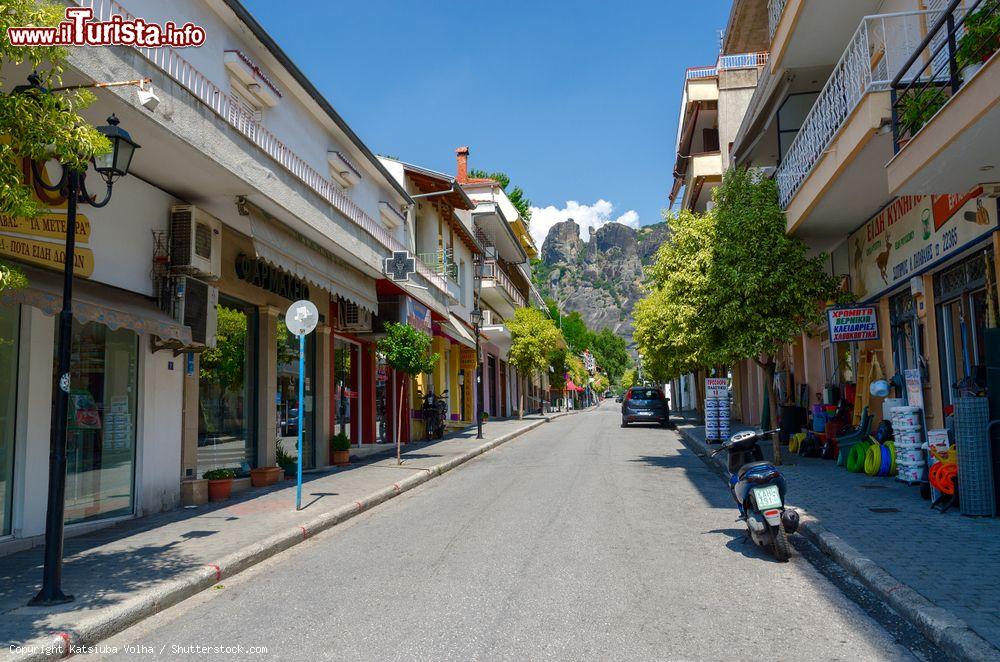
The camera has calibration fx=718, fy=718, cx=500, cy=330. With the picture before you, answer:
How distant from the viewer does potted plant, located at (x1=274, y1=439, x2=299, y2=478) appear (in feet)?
46.4

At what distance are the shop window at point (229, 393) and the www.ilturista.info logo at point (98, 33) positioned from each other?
4.31 meters

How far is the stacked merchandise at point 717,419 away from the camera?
746 inches

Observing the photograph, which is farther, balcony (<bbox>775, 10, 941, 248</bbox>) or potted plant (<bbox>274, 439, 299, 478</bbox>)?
potted plant (<bbox>274, 439, 299, 478</bbox>)

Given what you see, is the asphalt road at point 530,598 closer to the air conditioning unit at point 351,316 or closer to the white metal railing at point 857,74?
the white metal railing at point 857,74

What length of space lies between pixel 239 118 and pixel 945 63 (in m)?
9.79

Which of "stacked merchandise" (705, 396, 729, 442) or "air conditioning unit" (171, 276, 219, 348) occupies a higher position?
"air conditioning unit" (171, 276, 219, 348)

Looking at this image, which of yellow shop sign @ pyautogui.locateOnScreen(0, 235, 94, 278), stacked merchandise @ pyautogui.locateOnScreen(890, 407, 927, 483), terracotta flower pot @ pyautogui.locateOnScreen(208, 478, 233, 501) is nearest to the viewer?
yellow shop sign @ pyautogui.locateOnScreen(0, 235, 94, 278)

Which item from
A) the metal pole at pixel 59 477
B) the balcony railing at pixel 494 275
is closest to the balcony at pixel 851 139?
the metal pole at pixel 59 477

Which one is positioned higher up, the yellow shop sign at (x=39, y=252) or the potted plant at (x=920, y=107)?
the potted plant at (x=920, y=107)

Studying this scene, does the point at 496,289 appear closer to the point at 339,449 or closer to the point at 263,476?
the point at 339,449

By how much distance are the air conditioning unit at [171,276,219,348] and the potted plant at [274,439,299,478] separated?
156 inches

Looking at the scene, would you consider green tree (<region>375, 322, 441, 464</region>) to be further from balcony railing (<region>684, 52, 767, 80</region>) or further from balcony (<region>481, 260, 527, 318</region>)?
balcony railing (<region>684, 52, 767, 80</region>)

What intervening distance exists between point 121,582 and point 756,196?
12418 mm

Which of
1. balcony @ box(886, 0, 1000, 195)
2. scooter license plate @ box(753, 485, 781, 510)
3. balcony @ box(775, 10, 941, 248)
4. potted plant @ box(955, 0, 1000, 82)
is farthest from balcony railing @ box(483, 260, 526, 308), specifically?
scooter license plate @ box(753, 485, 781, 510)
